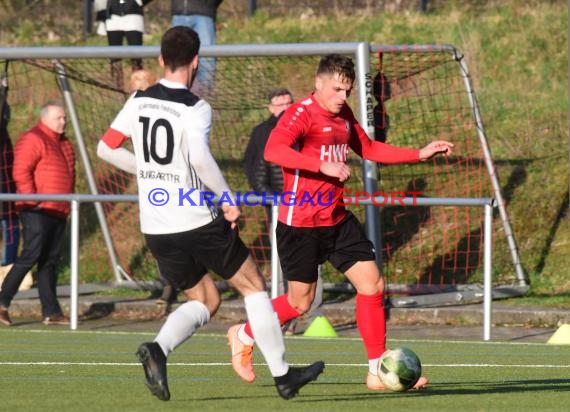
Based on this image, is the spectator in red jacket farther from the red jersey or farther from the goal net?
the red jersey

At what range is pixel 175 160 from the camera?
7.40 meters

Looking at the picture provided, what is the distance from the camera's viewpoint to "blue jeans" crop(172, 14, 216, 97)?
1536cm

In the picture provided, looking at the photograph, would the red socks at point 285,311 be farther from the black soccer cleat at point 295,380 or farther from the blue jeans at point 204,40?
the blue jeans at point 204,40

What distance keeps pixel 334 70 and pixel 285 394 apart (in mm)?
2007

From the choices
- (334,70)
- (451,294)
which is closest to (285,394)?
(334,70)

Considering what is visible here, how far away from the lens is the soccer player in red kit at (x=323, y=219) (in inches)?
325

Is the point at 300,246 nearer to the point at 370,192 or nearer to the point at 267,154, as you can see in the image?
the point at 267,154

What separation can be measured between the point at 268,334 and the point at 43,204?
7167mm

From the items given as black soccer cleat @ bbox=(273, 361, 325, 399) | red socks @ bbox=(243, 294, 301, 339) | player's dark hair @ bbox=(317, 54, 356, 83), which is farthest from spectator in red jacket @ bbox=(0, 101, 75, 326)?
black soccer cleat @ bbox=(273, 361, 325, 399)

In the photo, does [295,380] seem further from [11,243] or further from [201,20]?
[11,243]

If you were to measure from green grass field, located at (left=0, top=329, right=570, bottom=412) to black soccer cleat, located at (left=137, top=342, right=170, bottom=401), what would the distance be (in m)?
0.12

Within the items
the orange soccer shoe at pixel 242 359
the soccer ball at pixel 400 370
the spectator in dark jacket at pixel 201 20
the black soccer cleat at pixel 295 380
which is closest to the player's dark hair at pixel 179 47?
the black soccer cleat at pixel 295 380

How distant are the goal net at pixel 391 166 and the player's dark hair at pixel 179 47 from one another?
6.76m

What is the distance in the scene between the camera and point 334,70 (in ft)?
26.9
